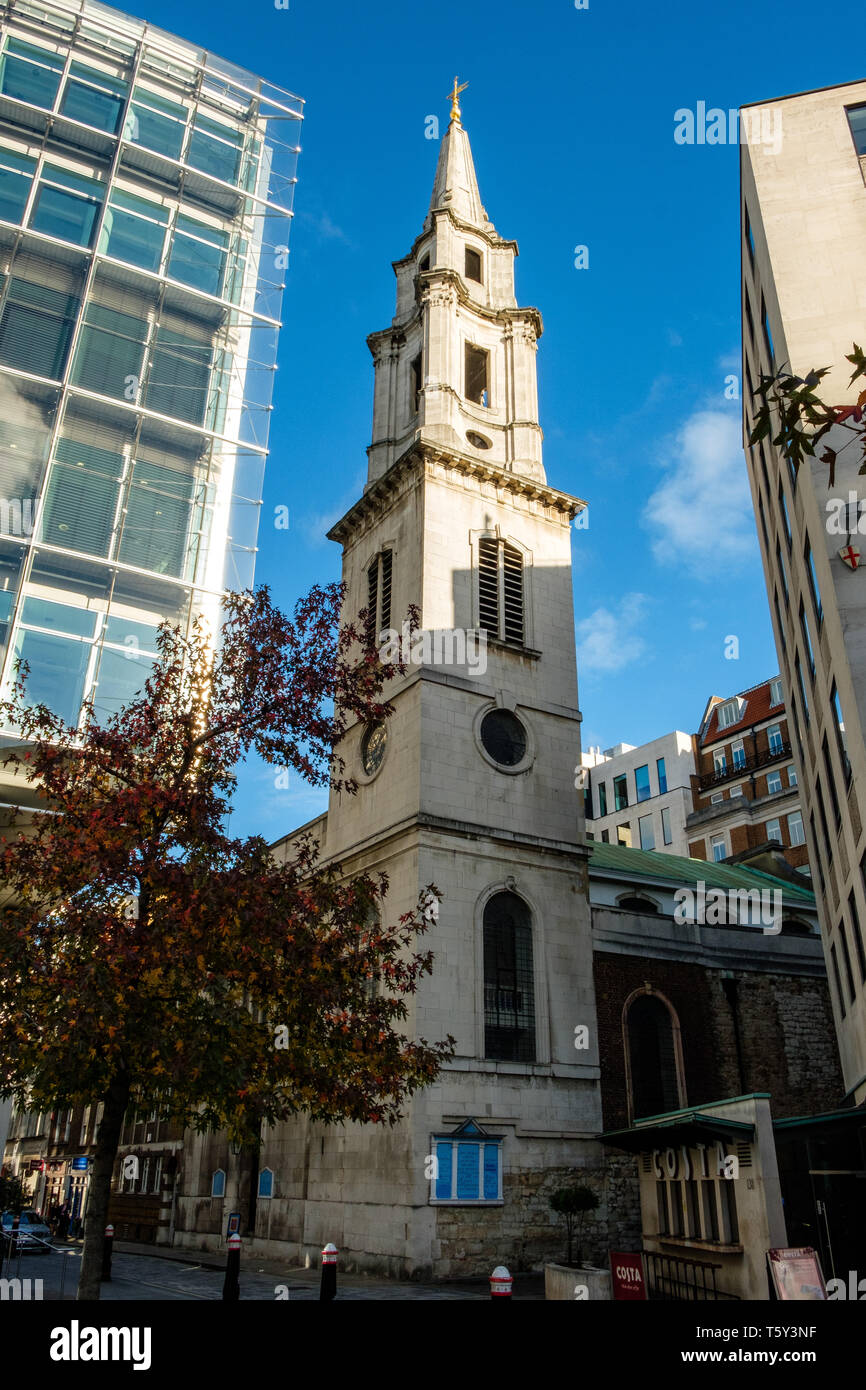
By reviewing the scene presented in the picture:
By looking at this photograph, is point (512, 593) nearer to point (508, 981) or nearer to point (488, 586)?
point (488, 586)

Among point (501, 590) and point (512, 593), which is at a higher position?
point (512, 593)

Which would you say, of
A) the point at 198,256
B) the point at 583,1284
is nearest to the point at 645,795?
the point at 198,256

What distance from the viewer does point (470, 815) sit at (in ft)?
90.2

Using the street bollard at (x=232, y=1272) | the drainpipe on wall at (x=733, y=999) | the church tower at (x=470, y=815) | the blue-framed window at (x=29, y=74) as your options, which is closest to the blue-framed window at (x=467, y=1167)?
the church tower at (x=470, y=815)

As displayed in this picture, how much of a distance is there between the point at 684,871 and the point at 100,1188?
2979 cm

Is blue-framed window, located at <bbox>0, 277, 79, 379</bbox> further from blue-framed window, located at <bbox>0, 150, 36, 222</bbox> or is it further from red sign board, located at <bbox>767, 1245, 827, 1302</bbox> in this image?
red sign board, located at <bbox>767, 1245, 827, 1302</bbox>

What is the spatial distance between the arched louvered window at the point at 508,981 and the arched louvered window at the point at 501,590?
824 centimetres

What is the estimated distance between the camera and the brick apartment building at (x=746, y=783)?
51188 millimetres

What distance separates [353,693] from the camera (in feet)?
54.6

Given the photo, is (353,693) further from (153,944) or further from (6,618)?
(6,618)

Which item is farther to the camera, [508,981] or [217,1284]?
[508,981]

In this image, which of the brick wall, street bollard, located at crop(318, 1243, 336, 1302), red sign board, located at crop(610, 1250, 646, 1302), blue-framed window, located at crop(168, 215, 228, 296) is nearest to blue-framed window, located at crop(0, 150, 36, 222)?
blue-framed window, located at crop(168, 215, 228, 296)

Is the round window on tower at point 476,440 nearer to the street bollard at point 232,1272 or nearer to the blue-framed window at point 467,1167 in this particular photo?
the blue-framed window at point 467,1167
